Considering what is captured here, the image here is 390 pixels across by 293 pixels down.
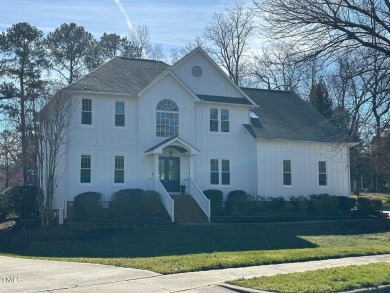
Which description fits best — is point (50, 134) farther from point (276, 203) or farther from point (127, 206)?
point (276, 203)

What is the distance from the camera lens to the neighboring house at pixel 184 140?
29.0 m

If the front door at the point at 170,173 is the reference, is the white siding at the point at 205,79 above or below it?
above

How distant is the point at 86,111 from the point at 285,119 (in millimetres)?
13664

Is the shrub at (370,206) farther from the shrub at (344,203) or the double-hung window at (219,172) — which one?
the double-hung window at (219,172)

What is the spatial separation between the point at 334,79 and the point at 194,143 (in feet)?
56.5

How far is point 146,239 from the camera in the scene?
71.9ft

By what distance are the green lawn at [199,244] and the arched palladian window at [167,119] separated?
687cm

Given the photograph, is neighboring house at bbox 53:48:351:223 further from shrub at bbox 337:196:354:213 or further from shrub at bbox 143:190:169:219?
shrub at bbox 337:196:354:213

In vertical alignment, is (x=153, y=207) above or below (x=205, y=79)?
below

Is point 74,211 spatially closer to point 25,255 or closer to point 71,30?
point 25,255

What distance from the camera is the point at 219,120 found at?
33.0 m

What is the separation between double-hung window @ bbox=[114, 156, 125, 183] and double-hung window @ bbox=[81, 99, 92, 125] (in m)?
2.41

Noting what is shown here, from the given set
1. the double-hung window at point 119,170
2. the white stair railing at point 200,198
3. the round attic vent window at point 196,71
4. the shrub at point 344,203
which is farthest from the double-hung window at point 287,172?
the double-hung window at point 119,170

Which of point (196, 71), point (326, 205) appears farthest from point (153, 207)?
point (326, 205)
